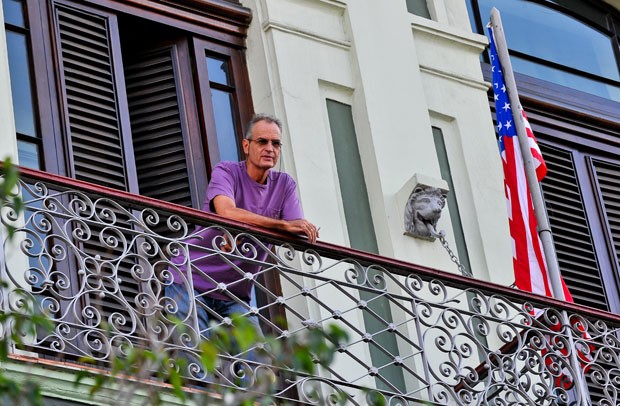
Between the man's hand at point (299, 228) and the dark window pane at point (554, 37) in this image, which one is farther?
the dark window pane at point (554, 37)

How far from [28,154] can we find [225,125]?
5.58 feet

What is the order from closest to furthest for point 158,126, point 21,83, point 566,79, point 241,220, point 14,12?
1. point 241,220
2. point 21,83
3. point 14,12
4. point 158,126
5. point 566,79

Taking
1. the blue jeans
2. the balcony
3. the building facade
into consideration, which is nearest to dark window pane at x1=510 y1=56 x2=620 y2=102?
the building facade

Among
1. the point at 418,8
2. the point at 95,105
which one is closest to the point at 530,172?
the point at 418,8

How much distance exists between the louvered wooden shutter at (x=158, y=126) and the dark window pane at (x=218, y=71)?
0.27 meters

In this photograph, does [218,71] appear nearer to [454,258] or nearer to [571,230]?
Result: [454,258]

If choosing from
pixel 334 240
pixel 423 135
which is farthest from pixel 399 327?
pixel 423 135

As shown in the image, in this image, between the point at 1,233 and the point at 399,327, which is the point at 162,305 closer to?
the point at 1,233

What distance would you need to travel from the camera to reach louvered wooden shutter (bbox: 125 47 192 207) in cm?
1230

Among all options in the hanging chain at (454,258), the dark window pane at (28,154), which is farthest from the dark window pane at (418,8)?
the dark window pane at (28,154)

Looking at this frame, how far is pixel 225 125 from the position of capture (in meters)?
12.8

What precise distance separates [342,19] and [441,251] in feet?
6.28

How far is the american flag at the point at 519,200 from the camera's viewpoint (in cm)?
1255

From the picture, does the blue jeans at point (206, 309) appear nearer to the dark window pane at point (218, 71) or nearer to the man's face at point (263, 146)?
the man's face at point (263, 146)
